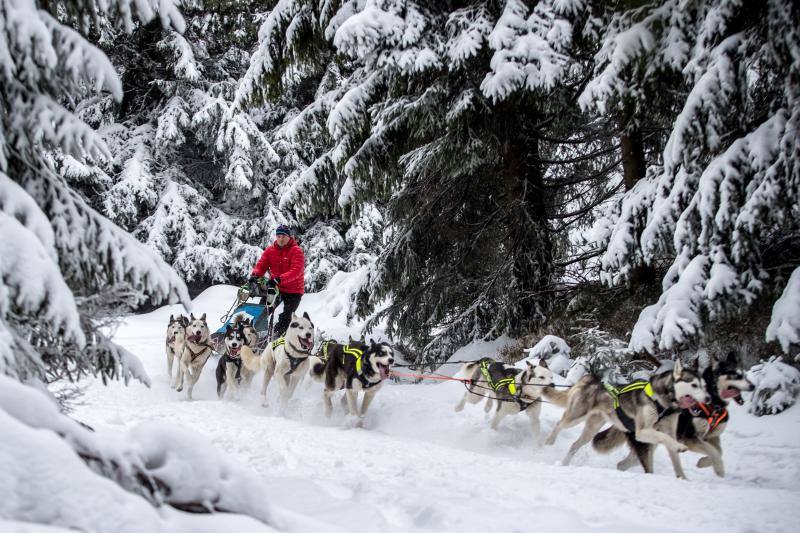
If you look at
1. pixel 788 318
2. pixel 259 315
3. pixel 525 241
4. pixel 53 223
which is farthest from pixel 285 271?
pixel 788 318

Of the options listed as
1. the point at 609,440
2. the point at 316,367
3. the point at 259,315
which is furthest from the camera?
the point at 259,315

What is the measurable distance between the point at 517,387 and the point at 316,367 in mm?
2997

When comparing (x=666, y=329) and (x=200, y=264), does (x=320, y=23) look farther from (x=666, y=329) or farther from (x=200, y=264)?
(x=200, y=264)

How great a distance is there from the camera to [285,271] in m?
9.45

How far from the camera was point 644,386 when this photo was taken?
4922mm


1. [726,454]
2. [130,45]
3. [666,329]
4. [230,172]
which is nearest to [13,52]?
[666,329]

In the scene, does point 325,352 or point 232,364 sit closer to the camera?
point 325,352

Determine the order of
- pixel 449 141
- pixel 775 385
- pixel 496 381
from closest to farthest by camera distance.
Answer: pixel 775 385, pixel 496 381, pixel 449 141

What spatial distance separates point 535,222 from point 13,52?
6681 mm

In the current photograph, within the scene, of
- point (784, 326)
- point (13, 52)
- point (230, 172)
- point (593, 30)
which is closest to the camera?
point (13, 52)

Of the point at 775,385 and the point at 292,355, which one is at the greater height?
the point at 775,385

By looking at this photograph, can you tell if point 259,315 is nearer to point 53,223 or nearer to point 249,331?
point 249,331

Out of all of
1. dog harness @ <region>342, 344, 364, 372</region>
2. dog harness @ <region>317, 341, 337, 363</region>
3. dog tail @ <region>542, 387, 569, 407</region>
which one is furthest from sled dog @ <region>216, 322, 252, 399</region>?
dog tail @ <region>542, 387, 569, 407</region>

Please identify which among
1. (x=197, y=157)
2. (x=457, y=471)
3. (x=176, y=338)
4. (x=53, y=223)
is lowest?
(x=457, y=471)
